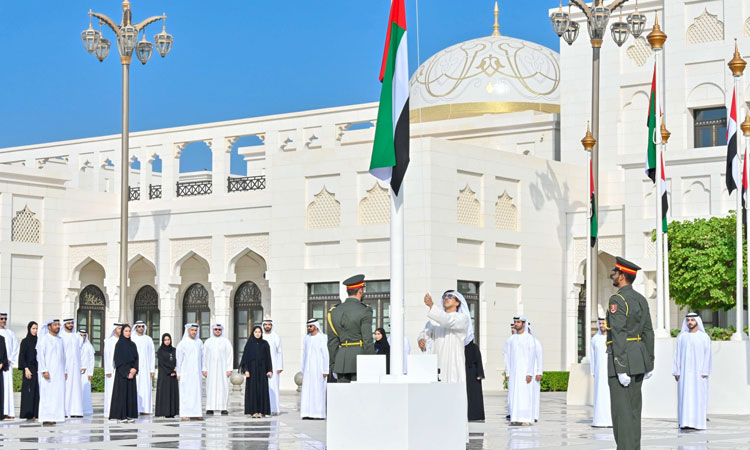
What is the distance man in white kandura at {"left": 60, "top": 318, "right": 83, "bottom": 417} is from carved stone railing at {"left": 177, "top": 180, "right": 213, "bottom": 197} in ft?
44.7

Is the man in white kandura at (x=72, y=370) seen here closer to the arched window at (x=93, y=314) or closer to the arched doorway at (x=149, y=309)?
the arched window at (x=93, y=314)

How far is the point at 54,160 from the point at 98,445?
2659 cm

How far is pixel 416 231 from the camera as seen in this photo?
24094 millimetres

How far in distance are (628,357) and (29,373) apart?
9.36 metres

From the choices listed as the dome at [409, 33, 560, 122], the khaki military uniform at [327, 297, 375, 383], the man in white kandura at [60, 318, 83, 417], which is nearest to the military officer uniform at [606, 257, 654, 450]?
the khaki military uniform at [327, 297, 375, 383]

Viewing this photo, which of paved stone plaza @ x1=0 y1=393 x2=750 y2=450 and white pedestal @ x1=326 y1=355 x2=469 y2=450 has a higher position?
white pedestal @ x1=326 y1=355 x2=469 y2=450

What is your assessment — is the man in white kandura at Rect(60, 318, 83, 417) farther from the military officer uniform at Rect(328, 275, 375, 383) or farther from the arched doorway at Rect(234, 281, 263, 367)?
the arched doorway at Rect(234, 281, 263, 367)

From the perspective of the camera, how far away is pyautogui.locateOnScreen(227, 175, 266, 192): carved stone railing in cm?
2948

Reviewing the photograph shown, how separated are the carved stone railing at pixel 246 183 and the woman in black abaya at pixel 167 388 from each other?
12.1 metres

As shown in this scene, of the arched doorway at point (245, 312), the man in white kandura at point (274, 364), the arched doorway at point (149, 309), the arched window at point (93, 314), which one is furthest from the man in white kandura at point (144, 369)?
the arched doorway at point (149, 309)

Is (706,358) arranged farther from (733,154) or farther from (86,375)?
(86,375)

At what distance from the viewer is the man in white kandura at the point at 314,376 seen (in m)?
17.2

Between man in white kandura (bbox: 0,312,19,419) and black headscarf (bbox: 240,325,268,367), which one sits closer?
man in white kandura (bbox: 0,312,19,419)

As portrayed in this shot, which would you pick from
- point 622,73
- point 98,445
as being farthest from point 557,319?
point 98,445
